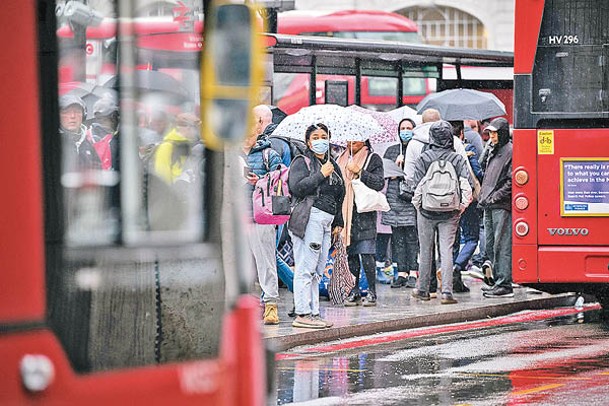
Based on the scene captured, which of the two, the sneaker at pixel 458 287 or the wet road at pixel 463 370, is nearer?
the wet road at pixel 463 370

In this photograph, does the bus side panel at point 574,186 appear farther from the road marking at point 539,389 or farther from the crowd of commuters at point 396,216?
the road marking at point 539,389

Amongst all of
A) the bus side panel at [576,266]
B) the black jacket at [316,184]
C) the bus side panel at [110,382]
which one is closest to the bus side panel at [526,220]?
the bus side panel at [576,266]

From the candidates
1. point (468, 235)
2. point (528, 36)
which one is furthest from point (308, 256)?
point (468, 235)

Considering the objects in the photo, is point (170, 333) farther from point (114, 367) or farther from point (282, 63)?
point (282, 63)

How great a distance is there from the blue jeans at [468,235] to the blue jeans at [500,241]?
1.09ft

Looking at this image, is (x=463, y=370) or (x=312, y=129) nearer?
(x=463, y=370)

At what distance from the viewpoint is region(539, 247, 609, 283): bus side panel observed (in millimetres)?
13391

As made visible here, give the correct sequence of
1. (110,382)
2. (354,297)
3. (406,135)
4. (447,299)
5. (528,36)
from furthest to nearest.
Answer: (406,135)
(447,299)
(354,297)
(528,36)
(110,382)

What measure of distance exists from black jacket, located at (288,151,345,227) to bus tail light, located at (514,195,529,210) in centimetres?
165

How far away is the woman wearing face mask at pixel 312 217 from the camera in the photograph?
13.6 m

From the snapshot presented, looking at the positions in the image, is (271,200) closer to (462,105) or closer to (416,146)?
(416,146)

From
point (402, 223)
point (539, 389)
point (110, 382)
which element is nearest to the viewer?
point (110, 382)

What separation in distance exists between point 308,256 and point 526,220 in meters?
2.07

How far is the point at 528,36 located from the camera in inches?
528
